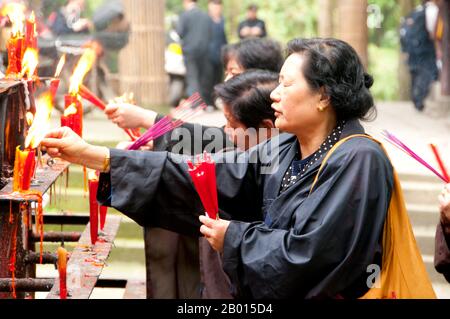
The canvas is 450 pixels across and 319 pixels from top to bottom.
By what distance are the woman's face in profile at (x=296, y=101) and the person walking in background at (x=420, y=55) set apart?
8.86 meters

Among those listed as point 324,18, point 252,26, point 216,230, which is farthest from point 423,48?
point 216,230

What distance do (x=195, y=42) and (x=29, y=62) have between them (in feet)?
25.7

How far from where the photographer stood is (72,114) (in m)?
3.65

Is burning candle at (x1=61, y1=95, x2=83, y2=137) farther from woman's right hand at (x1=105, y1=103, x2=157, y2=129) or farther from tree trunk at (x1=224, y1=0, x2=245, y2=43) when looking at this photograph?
tree trunk at (x1=224, y1=0, x2=245, y2=43)

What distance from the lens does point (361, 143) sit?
3197 mm

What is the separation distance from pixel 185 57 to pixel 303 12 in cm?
1002

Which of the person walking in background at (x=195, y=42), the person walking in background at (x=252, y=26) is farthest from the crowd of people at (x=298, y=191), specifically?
the person walking in background at (x=252, y=26)

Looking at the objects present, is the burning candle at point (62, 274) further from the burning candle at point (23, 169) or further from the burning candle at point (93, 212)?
the burning candle at point (93, 212)

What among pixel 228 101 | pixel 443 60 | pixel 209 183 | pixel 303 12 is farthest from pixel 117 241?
pixel 303 12

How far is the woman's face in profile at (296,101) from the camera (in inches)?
130

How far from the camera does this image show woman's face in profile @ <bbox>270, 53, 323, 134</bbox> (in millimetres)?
3299

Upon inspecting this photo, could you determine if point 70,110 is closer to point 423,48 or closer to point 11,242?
point 11,242

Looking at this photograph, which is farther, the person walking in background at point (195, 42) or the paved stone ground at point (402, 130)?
the person walking in background at point (195, 42)

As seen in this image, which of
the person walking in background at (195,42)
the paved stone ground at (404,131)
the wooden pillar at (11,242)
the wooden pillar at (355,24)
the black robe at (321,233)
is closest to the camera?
the black robe at (321,233)
